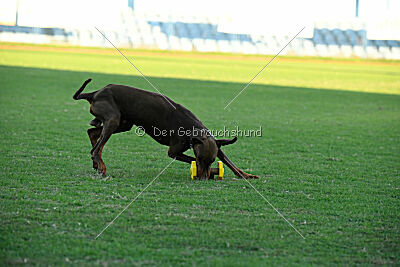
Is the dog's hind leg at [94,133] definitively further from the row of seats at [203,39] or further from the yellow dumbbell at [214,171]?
the row of seats at [203,39]

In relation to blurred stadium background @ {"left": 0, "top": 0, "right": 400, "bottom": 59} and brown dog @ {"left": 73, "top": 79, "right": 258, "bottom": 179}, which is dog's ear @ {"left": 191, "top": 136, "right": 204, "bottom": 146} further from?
blurred stadium background @ {"left": 0, "top": 0, "right": 400, "bottom": 59}

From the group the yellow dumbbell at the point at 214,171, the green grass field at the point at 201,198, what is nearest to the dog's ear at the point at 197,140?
the yellow dumbbell at the point at 214,171

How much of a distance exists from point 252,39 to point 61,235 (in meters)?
63.7

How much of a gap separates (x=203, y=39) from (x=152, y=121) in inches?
2350

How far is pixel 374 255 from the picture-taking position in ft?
16.1

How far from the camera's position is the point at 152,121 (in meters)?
7.52

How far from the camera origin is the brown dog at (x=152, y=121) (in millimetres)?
7344

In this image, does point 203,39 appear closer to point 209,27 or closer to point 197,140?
point 209,27

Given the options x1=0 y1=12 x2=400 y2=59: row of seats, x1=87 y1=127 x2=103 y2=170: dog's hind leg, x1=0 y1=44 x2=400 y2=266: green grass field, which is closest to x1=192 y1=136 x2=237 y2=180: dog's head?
x1=0 y1=44 x2=400 y2=266: green grass field

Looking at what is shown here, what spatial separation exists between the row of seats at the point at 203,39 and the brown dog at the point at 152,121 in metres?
53.5

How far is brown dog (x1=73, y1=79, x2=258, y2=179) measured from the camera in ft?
24.1

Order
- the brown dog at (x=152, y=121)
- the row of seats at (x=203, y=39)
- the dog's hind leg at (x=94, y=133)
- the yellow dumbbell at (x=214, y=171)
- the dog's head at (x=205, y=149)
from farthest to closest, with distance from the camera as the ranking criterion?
1. the row of seats at (x=203, y=39)
2. the dog's hind leg at (x=94, y=133)
3. the yellow dumbbell at (x=214, y=171)
4. the brown dog at (x=152, y=121)
5. the dog's head at (x=205, y=149)

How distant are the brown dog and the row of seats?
53.5 m

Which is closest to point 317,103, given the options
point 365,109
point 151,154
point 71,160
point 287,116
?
point 365,109
